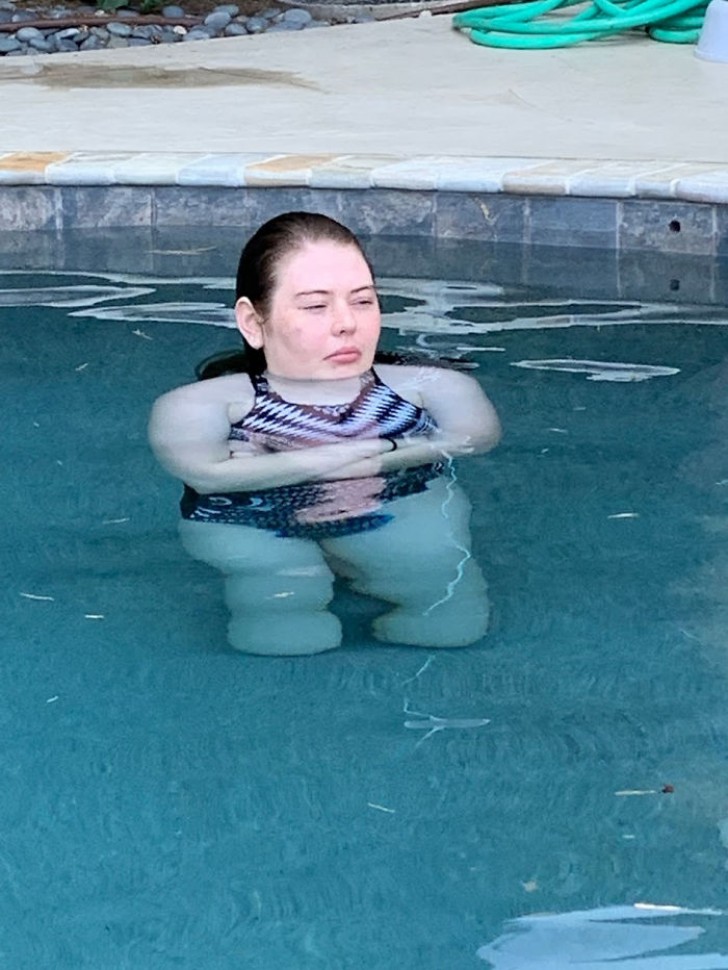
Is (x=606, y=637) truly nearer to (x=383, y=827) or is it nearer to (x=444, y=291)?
(x=383, y=827)

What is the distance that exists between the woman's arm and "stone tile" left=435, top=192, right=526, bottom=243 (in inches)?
88.6

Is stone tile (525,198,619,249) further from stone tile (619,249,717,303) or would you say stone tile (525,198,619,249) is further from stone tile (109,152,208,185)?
stone tile (109,152,208,185)

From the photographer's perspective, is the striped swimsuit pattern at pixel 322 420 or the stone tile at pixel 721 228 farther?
the stone tile at pixel 721 228

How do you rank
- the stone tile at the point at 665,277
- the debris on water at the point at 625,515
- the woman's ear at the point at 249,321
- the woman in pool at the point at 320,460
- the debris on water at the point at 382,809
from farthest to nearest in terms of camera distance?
1. the stone tile at the point at 665,277
2. the debris on water at the point at 625,515
3. the woman's ear at the point at 249,321
4. the woman in pool at the point at 320,460
5. the debris on water at the point at 382,809

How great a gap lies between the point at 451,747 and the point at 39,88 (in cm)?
514

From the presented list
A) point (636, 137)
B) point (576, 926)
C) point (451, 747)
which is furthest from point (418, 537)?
point (636, 137)

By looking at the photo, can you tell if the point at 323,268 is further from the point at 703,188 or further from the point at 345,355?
the point at 703,188

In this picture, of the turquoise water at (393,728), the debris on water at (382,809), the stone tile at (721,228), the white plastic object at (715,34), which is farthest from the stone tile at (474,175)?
the debris on water at (382,809)

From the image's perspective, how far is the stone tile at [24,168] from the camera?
235 inches

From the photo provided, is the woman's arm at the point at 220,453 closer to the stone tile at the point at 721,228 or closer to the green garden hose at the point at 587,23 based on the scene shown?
the stone tile at the point at 721,228

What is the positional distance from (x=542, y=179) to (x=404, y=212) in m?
0.48

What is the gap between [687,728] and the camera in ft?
10.0

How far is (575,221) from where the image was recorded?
5832 mm

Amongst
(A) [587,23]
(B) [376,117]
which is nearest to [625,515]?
(B) [376,117]
